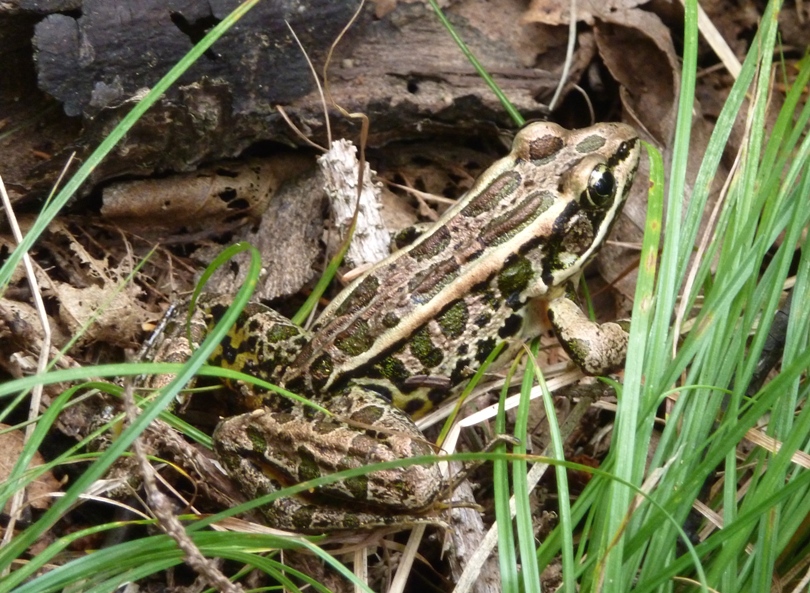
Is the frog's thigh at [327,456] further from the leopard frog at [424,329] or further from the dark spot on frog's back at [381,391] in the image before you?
the dark spot on frog's back at [381,391]

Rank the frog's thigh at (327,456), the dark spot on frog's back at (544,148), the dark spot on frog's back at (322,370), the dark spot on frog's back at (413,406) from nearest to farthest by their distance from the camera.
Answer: the frog's thigh at (327,456)
the dark spot on frog's back at (322,370)
the dark spot on frog's back at (413,406)
the dark spot on frog's back at (544,148)

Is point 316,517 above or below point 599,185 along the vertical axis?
below

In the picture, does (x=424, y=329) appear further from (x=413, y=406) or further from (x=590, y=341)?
(x=590, y=341)

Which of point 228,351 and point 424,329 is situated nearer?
point 424,329

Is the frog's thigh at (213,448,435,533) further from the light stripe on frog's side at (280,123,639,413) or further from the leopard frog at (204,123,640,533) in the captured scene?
the light stripe on frog's side at (280,123,639,413)

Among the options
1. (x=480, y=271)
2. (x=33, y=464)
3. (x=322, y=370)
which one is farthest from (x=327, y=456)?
(x=33, y=464)

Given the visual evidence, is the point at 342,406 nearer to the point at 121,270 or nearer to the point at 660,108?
the point at 121,270

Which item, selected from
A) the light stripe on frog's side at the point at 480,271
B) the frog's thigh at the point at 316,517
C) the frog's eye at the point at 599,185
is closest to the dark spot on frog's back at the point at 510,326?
the light stripe on frog's side at the point at 480,271

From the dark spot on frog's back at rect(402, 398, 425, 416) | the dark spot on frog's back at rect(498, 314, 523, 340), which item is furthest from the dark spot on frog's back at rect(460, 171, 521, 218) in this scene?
the dark spot on frog's back at rect(402, 398, 425, 416)

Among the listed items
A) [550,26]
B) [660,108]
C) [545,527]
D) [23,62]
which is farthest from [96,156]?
[660,108]
